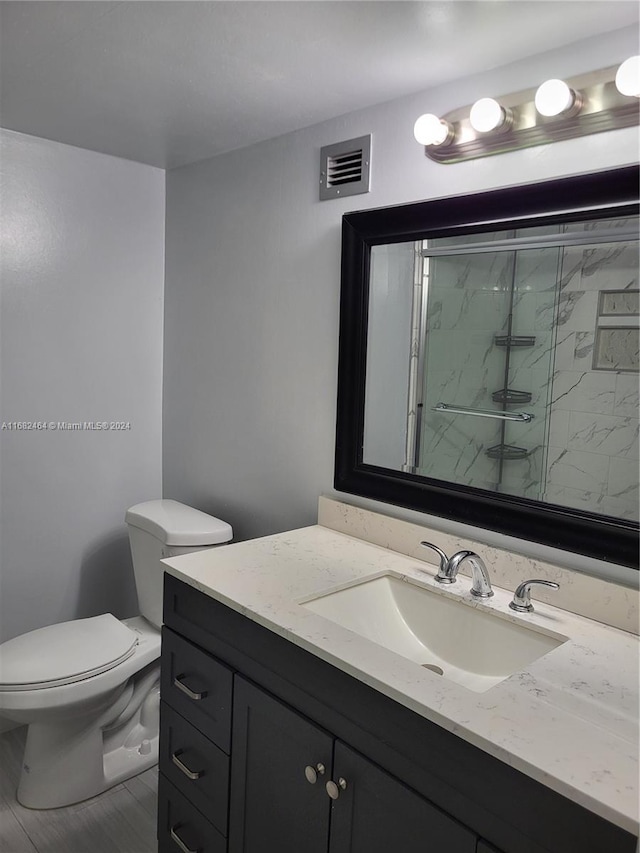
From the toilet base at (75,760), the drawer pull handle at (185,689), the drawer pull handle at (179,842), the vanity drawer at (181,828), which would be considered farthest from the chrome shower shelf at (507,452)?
the toilet base at (75,760)

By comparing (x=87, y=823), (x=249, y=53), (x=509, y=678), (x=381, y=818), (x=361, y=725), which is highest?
(x=249, y=53)

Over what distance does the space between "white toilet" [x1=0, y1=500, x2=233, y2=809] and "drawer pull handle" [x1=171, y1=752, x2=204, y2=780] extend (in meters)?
0.41

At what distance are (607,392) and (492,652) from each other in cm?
61

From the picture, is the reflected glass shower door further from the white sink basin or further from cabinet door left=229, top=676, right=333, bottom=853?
cabinet door left=229, top=676, right=333, bottom=853

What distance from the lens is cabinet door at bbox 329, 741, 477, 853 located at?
1107 millimetres

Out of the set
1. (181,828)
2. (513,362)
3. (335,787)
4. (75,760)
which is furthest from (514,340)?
(75,760)

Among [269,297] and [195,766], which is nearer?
[195,766]

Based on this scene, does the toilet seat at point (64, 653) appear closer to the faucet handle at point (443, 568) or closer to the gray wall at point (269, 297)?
the gray wall at point (269, 297)

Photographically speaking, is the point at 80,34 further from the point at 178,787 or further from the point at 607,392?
the point at 178,787

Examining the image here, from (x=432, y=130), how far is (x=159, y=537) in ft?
4.81

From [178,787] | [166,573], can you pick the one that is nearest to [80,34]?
[166,573]

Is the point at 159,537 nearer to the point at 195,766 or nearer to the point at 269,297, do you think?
the point at 195,766

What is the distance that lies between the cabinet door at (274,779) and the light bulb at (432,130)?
1.34 m

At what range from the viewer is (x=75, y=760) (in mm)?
2125
